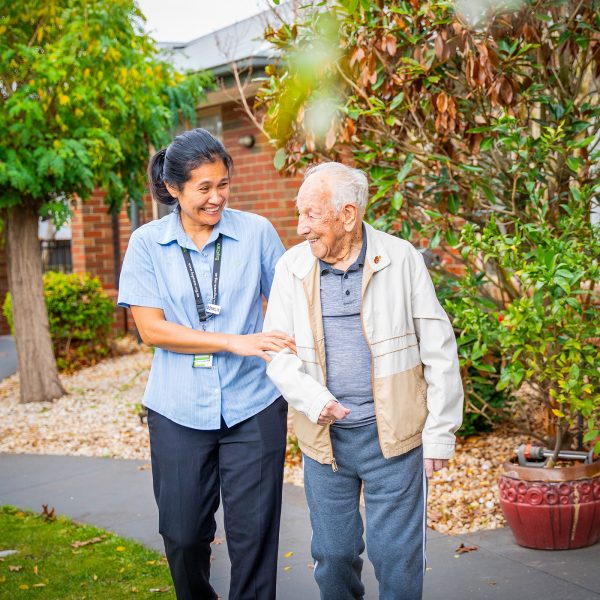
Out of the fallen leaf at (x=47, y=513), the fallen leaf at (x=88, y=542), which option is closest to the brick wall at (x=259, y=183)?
the fallen leaf at (x=47, y=513)

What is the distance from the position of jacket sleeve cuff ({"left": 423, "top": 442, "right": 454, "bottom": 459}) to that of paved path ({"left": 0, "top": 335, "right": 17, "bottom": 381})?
10933 millimetres

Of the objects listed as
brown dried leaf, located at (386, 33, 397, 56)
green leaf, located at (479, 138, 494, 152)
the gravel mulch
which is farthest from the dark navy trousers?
brown dried leaf, located at (386, 33, 397, 56)

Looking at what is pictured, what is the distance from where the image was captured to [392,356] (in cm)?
326

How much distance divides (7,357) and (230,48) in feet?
25.0

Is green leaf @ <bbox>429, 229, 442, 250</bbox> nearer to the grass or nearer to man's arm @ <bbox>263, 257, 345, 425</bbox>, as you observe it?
man's arm @ <bbox>263, 257, 345, 425</bbox>

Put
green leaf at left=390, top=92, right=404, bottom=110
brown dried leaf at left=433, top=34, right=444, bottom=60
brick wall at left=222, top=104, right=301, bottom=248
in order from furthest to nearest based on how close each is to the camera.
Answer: brick wall at left=222, top=104, right=301, bottom=248
green leaf at left=390, top=92, right=404, bottom=110
brown dried leaf at left=433, top=34, right=444, bottom=60

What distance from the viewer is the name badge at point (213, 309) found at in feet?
11.9

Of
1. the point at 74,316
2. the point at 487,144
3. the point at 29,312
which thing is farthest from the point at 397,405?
the point at 74,316

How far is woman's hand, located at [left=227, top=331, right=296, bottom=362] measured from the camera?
11.1ft

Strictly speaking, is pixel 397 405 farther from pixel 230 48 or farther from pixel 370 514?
pixel 230 48

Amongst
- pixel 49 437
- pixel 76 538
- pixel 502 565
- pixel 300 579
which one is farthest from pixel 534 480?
pixel 49 437

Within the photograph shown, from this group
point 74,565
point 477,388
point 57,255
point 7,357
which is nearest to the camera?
point 74,565

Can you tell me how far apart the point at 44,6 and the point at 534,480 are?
7.05m

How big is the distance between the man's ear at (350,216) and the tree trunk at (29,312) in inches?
310
